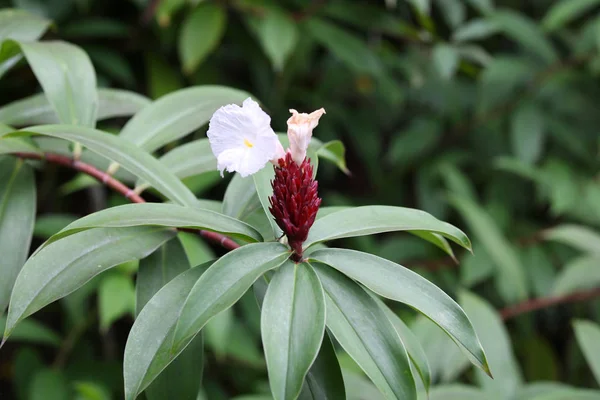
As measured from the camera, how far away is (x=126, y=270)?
120 cm

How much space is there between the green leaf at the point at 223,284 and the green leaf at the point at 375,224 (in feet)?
0.15

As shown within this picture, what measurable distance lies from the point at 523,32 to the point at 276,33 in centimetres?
68

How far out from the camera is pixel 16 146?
2.06 feet

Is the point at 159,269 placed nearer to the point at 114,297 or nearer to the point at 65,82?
the point at 65,82

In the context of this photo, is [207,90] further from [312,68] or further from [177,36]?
[312,68]

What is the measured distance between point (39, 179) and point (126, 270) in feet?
1.60

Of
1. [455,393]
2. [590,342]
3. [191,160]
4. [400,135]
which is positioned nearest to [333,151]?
[191,160]

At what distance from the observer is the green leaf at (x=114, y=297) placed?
111 centimetres

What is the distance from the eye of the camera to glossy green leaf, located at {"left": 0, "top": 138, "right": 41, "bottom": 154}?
23.9 inches

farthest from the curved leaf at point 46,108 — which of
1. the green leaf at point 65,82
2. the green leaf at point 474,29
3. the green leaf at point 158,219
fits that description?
the green leaf at point 474,29

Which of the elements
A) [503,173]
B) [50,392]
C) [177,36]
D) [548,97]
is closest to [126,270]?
[50,392]

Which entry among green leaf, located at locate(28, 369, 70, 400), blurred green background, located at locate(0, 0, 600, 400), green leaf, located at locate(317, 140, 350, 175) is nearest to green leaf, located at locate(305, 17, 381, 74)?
blurred green background, located at locate(0, 0, 600, 400)

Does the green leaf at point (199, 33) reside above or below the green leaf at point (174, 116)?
above

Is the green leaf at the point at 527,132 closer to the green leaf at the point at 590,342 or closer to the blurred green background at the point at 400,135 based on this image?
the blurred green background at the point at 400,135
